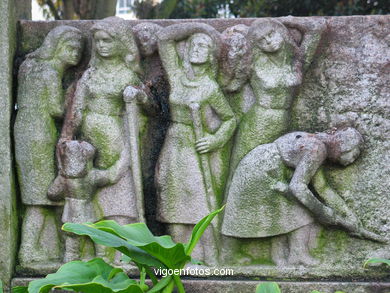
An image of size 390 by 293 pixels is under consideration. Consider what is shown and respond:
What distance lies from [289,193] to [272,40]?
3.49 ft

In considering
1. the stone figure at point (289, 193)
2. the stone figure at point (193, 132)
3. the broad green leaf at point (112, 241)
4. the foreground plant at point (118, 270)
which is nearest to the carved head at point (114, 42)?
the stone figure at point (193, 132)

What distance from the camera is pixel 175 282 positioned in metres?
5.15

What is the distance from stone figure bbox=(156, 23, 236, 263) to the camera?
5809 millimetres

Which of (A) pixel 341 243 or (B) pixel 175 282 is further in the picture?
(A) pixel 341 243

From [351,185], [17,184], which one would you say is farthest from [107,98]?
[351,185]

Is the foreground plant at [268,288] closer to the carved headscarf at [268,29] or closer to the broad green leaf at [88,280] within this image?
the broad green leaf at [88,280]

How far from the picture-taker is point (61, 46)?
19.5 feet

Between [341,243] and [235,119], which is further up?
[235,119]

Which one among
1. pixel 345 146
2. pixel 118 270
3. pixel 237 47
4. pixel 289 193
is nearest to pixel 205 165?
pixel 289 193

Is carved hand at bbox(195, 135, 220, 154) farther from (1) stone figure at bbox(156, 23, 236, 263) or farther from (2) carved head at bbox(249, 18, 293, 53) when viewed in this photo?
(2) carved head at bbox(249, 18, 293, 53)

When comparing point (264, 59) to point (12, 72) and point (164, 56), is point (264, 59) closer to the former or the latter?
point (164, 56)

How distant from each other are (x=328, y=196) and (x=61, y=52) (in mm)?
2145

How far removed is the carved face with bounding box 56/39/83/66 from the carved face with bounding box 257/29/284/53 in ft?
4.28

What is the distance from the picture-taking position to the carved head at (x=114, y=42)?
19.1 ft
